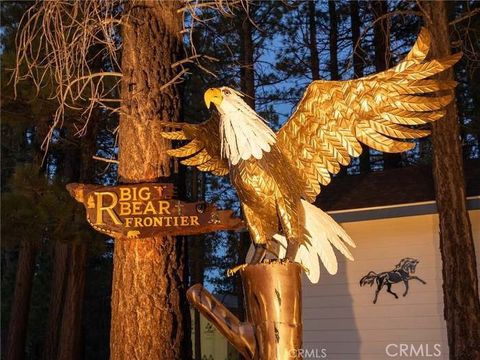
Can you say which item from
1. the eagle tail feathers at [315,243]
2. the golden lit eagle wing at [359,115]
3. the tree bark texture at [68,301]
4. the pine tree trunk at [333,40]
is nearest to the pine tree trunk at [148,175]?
the eagle tail feathers at [315,243]

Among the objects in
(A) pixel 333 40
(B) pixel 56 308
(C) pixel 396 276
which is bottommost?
(B) pixel 56 308

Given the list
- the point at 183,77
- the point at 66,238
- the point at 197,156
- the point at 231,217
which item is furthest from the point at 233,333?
the point at 66,238

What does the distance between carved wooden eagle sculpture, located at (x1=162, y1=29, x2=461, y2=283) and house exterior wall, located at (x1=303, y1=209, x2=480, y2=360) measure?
16.5 ft

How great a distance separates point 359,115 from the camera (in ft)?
9.25

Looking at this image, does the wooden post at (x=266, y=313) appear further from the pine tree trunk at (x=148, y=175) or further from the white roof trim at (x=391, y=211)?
the white roof trim at (x=391, y=211)

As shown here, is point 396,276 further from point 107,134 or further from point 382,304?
point 107,134

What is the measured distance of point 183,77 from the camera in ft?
12.6

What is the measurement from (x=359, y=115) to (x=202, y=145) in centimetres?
87

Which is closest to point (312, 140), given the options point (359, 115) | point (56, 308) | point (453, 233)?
point (359, 115)

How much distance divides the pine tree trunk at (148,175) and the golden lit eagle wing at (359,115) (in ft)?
2.79

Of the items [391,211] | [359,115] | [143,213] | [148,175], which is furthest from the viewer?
[391,211]

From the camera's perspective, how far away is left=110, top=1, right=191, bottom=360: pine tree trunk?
3.25m

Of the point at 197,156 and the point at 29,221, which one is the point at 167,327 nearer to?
the point at 197,156

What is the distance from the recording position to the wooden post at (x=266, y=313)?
2.37 m
